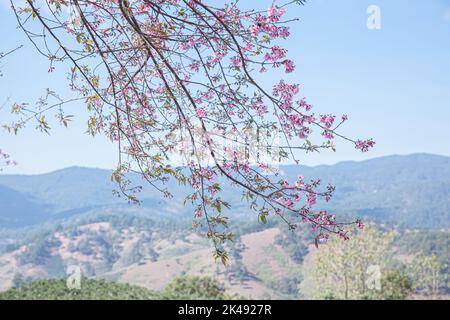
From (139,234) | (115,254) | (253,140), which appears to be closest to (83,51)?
(253,140)

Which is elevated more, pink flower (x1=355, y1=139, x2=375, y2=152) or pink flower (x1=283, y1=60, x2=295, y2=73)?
pink flower (x1=283, y1=60, x2=295, y2=73)

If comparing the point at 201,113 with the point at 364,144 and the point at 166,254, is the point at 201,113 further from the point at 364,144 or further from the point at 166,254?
the point at 166,254

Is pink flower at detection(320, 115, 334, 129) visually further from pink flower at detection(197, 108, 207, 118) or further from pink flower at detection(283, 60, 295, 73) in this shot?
pink flower at detection(197, 108, 207, 118)

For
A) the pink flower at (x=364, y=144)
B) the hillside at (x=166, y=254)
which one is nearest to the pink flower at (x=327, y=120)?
the pink flower at (x=364, y=144)

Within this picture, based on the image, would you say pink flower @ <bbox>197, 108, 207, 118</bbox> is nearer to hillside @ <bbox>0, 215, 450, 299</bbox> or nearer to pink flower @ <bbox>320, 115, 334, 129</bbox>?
pink flower @ <bbox>320, 115, 334, 129</bbox>

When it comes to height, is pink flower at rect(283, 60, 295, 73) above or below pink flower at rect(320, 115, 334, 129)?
above

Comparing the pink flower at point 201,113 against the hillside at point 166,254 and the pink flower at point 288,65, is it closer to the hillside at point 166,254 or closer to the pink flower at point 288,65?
the pink flower at point 288,65

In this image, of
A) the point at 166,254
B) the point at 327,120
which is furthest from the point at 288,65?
the point at 166,254

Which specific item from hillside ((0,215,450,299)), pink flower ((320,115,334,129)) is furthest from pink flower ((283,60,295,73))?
hillside ((0,215,450,299))

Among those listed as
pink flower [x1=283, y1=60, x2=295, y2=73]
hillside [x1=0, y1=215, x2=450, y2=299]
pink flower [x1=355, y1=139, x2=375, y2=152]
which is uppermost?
pink flower [x1=283, y1=60, x2=295, y2=73]

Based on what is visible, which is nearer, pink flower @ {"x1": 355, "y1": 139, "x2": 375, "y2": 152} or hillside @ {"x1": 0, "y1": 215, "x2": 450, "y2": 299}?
pink flower @ {"x1": 355, "y1": 139, "x2": 375, "y2": 152}
